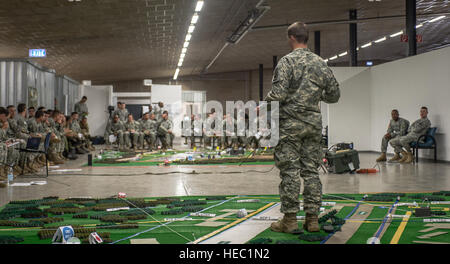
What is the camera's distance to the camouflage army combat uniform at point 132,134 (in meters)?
18.0

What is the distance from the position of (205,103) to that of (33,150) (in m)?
25.7

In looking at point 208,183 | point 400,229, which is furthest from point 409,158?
point 400,229

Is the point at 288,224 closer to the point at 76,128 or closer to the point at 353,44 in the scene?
the point at 76,128

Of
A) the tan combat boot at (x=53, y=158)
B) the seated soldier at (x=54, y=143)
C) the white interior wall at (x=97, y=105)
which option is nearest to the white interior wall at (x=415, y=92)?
the seated soldier at (x=54, y=143)

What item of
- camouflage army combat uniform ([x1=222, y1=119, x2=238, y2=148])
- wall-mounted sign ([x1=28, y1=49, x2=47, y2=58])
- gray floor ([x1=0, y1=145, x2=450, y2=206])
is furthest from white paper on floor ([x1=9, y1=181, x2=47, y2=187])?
camouflage army combat uniform ([x1=222, y1=119, x2=238, y2=148])

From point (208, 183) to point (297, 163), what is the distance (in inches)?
163

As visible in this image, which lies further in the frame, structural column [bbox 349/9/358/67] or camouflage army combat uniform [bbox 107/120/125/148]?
camouflage army combat uniform [bbox 107/120/125/148]

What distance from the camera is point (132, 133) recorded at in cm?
1814

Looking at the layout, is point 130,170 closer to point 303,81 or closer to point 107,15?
point 107,15

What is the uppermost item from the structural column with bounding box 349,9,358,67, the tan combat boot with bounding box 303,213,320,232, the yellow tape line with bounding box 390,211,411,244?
the structural column with bounding box 349,9,358,67

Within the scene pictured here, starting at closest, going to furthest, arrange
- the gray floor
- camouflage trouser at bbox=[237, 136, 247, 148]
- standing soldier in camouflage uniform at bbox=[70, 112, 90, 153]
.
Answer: the gray floor < standing soldier in camouflage uniform at bbox=[70, 112, 90, 153] < camouflage trouser at bbox=[237, 136, 247, 148]

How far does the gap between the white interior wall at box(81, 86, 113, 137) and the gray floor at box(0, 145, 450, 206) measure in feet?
48.4

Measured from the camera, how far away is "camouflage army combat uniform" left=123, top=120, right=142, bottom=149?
1803 cm

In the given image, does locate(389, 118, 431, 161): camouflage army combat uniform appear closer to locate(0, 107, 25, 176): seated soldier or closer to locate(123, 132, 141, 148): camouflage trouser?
locate(0, 107, 25, 176): seated soldier
